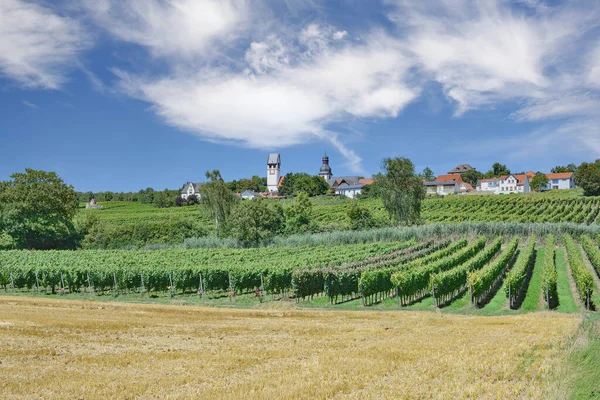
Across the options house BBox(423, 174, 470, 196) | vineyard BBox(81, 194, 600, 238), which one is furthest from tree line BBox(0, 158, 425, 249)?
house BBox(423, 174, 470, 196)

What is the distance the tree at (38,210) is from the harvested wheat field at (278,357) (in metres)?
54.1

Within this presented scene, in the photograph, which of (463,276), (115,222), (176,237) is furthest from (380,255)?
(115,222)

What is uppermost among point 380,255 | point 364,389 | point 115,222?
point 115,222

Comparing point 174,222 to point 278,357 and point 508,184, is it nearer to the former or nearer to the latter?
point 278,357

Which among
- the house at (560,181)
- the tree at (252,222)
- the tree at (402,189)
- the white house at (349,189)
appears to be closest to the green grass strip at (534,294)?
the tree at (402,189)

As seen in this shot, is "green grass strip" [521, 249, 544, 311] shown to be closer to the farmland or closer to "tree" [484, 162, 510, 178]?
the farmland

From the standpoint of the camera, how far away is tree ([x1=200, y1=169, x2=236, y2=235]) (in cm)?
7725

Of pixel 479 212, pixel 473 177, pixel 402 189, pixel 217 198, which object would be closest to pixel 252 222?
pixel 217 198

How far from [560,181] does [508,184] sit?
1621 cm

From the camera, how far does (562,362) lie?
12.6 meters

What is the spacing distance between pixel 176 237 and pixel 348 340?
2665 inches

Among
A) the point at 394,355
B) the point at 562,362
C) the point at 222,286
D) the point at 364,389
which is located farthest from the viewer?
the point at 222,286

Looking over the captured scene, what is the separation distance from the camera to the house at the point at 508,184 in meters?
150

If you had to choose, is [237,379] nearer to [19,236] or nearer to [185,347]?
[185,347]
